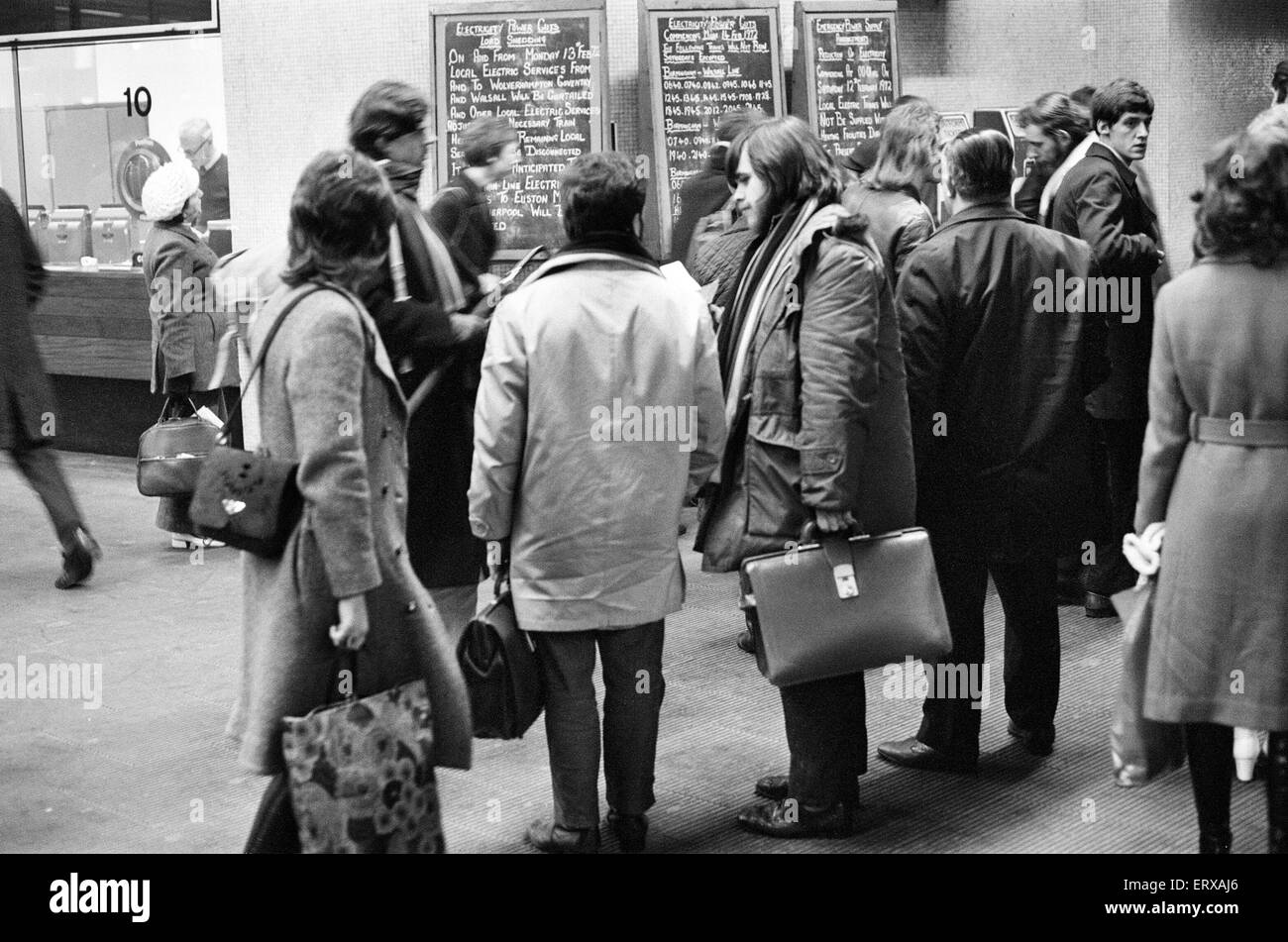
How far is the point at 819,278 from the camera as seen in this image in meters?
3.89

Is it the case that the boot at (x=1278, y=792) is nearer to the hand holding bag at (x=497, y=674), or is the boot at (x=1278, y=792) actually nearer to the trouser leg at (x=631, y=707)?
the trouser leg at (x=631, y=707)

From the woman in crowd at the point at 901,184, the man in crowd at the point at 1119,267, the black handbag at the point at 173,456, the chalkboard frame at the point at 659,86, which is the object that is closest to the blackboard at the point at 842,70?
the chalkboard frame at the point at 659,86

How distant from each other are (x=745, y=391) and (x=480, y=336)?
0.73 meters

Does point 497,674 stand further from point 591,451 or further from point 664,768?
point 664,768

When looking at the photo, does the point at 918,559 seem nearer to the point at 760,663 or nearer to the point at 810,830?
the point at 760,663

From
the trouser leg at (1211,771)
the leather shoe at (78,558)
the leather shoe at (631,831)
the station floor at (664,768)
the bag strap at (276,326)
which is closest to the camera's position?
the bag strap at (276,326)

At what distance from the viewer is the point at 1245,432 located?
333 cm

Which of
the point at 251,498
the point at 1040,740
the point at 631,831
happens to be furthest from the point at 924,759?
the point at 251,498

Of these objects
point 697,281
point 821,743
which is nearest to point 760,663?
point 821,743

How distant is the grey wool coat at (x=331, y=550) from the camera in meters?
3.24

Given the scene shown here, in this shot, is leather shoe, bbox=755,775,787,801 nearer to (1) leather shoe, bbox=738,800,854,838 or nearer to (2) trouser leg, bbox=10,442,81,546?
(1) leather shoe, bbox=738,800,854,838

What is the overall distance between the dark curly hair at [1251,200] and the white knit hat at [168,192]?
535cm

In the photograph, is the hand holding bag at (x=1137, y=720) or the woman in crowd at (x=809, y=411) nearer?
the hand holding bag at (x=1137, y=720)

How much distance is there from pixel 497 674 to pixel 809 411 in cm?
99
